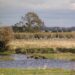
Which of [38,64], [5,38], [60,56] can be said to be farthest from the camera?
[5,38]

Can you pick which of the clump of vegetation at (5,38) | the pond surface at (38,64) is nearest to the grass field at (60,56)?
the pond surface at (38,64)

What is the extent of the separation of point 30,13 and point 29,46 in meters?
32.3

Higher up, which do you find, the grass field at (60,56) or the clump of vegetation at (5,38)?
the clump of vegetation at (5,38)

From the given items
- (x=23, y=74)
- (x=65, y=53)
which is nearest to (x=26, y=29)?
(x=65, y=53)

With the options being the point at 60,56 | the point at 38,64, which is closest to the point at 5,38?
the point at 60,56

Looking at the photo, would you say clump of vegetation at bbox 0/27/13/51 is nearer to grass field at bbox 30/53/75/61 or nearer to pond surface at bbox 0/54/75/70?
grass field at bbox 30/53/75/61

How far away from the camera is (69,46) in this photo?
187 ft

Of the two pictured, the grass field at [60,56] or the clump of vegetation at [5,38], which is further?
the clump of vegetation at [5,38]

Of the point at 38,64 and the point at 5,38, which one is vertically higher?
the point at 5,38

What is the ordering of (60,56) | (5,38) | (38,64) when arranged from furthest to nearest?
(5,38), (60,56), (38,64)

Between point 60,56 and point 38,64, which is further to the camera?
point 60,56

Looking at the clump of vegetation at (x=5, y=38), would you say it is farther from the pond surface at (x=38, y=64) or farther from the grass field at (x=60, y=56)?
the pond surface at (x=38, y=64)

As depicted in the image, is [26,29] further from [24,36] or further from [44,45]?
[44,45]

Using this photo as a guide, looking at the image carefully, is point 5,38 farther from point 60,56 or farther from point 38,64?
point 38,64
